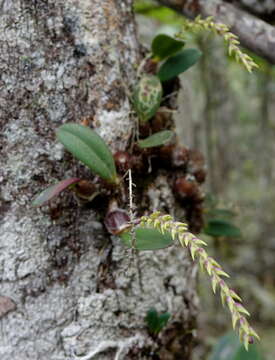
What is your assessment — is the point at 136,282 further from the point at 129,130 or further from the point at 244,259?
the point at 244,259

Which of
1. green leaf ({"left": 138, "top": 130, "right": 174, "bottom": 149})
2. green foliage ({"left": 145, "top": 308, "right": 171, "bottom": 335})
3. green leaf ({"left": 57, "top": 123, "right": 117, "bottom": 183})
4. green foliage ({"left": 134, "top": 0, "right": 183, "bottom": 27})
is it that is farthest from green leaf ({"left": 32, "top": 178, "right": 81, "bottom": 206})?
green foliage ({"left": 134, "top": 0, "right": 183, "bottom": 27})

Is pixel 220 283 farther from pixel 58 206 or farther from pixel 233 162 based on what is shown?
pixel 233 162

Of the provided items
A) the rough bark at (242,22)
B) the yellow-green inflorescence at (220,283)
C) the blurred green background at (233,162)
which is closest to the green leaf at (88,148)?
the yellow-green inflorescence at (220,283)

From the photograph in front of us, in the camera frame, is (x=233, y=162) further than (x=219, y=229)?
Yes

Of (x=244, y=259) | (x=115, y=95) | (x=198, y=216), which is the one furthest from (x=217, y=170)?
(x=115, y=95)

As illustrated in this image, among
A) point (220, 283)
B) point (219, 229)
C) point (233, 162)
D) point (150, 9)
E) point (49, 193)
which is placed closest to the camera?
point (220, 283)

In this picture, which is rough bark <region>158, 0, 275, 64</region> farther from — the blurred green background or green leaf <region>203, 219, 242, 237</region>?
the blurred green background

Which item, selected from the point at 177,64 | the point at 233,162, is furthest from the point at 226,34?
the point at 233,162

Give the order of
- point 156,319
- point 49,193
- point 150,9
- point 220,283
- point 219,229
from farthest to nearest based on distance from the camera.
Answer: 1. point 150,9
2. point 219,229
3. point 156,319
4. point 49,193
5. point 220,283
